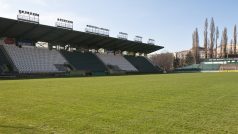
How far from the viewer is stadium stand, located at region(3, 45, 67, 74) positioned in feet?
176

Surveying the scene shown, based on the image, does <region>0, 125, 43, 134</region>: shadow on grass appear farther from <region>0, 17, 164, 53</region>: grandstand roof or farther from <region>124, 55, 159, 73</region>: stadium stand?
<region>124, 55, 159, 73</region>: stadium stand

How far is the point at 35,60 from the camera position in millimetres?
57094

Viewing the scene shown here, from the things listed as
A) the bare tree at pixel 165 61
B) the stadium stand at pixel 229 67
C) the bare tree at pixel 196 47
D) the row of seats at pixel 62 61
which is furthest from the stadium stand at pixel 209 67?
the bare tree at pixel 165 61

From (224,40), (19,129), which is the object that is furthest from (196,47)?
(19,129)

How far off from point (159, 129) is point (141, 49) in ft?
264

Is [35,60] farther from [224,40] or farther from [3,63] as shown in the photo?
[224,40]

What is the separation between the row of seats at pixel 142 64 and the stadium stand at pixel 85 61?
46.0 ft

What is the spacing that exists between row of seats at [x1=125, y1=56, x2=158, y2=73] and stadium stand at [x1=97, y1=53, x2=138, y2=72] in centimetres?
268

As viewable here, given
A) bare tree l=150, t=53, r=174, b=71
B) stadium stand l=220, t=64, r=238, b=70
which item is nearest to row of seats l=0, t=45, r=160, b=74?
stadium stand l=220, t=64, r=238, b=70

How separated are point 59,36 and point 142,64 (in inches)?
1254

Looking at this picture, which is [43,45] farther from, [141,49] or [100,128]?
[100,128]

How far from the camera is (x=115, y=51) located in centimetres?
8175

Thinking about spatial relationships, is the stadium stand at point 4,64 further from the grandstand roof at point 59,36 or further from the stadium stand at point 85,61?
the stadium stand at point 85,61

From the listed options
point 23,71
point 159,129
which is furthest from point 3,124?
point 23,71
